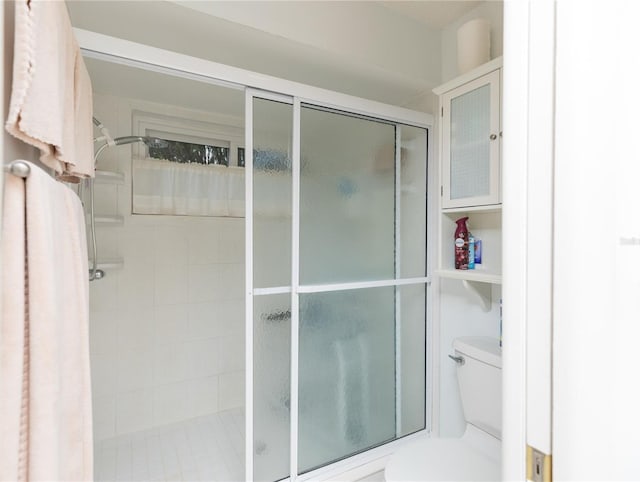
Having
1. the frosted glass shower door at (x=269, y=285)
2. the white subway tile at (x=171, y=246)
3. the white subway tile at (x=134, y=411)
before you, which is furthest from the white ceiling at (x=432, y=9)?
the white subway tile at (x=134, y=411)

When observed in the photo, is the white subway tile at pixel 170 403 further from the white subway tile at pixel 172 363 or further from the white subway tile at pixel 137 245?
the white subway tile at pixel 137 245

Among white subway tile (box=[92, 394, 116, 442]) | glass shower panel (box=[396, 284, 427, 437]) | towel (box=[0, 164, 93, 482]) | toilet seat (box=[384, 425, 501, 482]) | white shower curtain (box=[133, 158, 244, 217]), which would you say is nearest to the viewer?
towel (box=[0, 164, 93, 482])

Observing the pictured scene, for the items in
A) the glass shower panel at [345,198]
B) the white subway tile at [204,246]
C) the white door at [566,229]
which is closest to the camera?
the white door at [566,229]

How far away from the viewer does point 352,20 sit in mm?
1709

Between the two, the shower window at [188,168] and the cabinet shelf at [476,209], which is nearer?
the cabinet shelf at [476,209]

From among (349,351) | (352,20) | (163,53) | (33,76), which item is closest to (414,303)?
(349,351)

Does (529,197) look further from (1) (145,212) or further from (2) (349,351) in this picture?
(1) (145,212)

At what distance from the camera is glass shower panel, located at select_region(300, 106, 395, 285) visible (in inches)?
64.4

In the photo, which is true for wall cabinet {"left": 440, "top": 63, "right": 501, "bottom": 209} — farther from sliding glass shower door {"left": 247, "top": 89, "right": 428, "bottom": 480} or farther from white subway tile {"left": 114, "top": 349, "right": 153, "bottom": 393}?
white subway tile {"left": 114, "top": 349, "right": 153, "bottom": 393}

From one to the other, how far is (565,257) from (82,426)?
1212 mm

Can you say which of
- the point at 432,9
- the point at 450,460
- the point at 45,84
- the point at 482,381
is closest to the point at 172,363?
the point at 450,460

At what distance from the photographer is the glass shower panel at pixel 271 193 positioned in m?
1.51

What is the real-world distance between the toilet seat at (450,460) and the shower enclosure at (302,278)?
1.34 ft

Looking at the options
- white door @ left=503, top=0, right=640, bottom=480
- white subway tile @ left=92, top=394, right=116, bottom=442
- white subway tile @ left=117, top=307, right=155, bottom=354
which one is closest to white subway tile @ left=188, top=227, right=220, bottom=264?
white subway tile @ left=117, top=307, right=155, bottom=354
